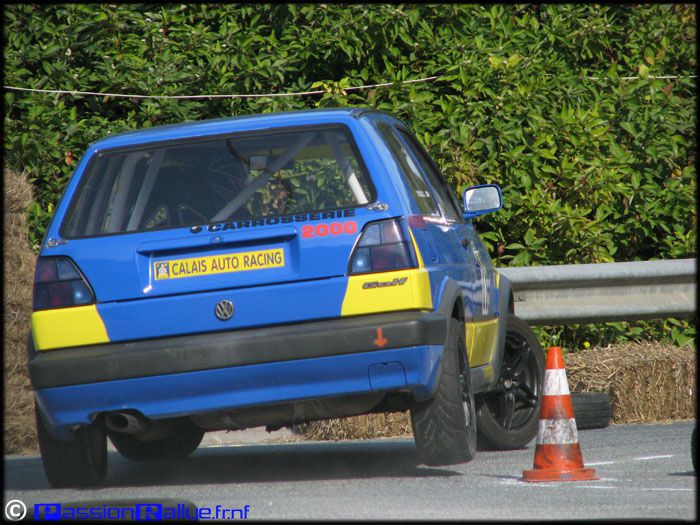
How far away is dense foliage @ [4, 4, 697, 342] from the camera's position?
12352 millimetres

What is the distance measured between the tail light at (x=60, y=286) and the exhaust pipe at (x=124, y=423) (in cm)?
52

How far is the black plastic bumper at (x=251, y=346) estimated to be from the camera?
5.87 meters

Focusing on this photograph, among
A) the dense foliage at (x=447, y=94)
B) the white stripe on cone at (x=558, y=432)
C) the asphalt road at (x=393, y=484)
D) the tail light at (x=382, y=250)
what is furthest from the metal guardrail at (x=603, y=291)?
the tail light at (x=382, y=250)

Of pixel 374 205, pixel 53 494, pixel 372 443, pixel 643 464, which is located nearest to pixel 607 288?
pixel 372 443

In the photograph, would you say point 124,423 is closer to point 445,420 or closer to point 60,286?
point 60,286

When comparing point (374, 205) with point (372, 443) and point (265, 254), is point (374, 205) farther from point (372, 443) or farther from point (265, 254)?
point (372, 443)

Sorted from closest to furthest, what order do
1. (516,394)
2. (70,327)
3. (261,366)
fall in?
(261,366)
(70,327)
(516,394)

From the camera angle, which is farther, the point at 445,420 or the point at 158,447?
the point at 158,447

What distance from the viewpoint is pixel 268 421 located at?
20.5 ft

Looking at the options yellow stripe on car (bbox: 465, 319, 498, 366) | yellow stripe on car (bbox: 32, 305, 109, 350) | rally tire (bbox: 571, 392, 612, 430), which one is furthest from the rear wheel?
yellow stripe on car (bbox: 32, 305, 109, 350)

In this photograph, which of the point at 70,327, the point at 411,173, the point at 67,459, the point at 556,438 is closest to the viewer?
the point at 70,327

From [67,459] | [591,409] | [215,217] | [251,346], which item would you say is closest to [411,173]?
[215,217]

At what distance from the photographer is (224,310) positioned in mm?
6008

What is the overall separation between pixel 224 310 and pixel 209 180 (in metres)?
0.81
